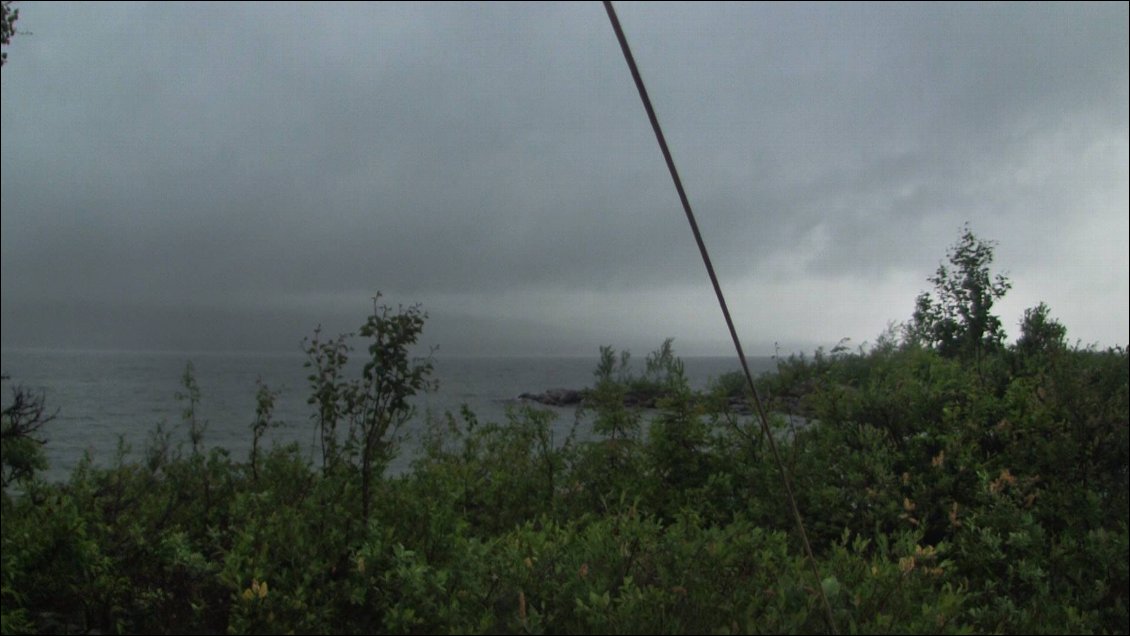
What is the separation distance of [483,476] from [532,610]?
3276mm

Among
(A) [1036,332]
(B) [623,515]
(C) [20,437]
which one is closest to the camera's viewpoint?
(B) [623,515]

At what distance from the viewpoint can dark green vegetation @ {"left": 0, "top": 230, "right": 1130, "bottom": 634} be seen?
267cm

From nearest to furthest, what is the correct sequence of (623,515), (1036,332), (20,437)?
(623,515), (20,437), (1036,332)

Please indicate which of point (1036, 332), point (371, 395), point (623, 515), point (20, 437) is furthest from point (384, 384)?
point (1036, 332)

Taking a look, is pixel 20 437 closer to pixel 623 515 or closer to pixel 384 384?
pixel 384 384

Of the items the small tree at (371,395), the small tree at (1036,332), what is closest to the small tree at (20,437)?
the small tree at (371,395)

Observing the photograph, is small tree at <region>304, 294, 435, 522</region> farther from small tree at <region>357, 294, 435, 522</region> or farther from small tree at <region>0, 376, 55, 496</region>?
small tree at <region>0, 376, 55, 496</region>

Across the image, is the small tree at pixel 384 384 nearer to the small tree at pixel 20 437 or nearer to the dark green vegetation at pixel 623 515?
the dark green vegetation at pixel 623 515

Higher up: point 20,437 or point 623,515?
point 20,437

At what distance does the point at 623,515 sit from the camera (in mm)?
3658

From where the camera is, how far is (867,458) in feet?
15.1

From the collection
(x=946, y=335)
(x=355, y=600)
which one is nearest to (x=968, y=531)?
(x=355, y=600)

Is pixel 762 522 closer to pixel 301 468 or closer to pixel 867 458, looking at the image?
pixel 867 458

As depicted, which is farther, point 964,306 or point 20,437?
point 964,306
